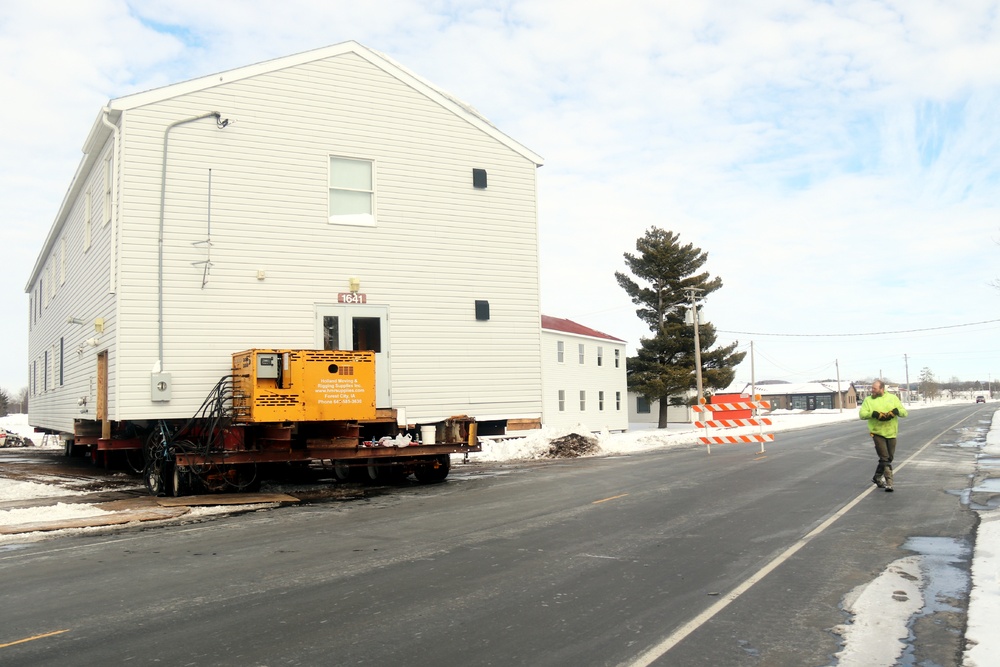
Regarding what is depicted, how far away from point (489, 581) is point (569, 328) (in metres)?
35.4

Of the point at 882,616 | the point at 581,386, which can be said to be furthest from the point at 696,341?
the point at 882,616

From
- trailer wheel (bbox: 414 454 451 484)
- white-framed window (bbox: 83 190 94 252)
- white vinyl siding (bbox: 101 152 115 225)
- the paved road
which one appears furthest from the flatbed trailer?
white-framed window (bbox: 83 190 94 252)

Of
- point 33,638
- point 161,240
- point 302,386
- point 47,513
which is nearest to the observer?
point 33,638

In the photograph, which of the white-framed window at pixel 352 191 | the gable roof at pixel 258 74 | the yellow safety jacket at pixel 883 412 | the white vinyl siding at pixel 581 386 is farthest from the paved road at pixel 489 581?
the white vinyl siding at pixel 581 386

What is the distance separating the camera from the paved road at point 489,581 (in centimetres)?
514

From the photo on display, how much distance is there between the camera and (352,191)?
643 inches

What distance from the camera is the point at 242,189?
15258mm

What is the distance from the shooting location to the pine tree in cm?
4591

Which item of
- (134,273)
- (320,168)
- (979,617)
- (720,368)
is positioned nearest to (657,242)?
(720,368)

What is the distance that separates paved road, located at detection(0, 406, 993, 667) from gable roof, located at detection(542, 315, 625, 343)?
27.5m

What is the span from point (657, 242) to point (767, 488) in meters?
35.7

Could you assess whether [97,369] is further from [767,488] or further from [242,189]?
[767,488]

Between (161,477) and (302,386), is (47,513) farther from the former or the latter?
(302,386)

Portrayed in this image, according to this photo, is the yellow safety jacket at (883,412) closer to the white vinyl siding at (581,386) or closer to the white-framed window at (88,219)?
the white-framed window at (88,219)
